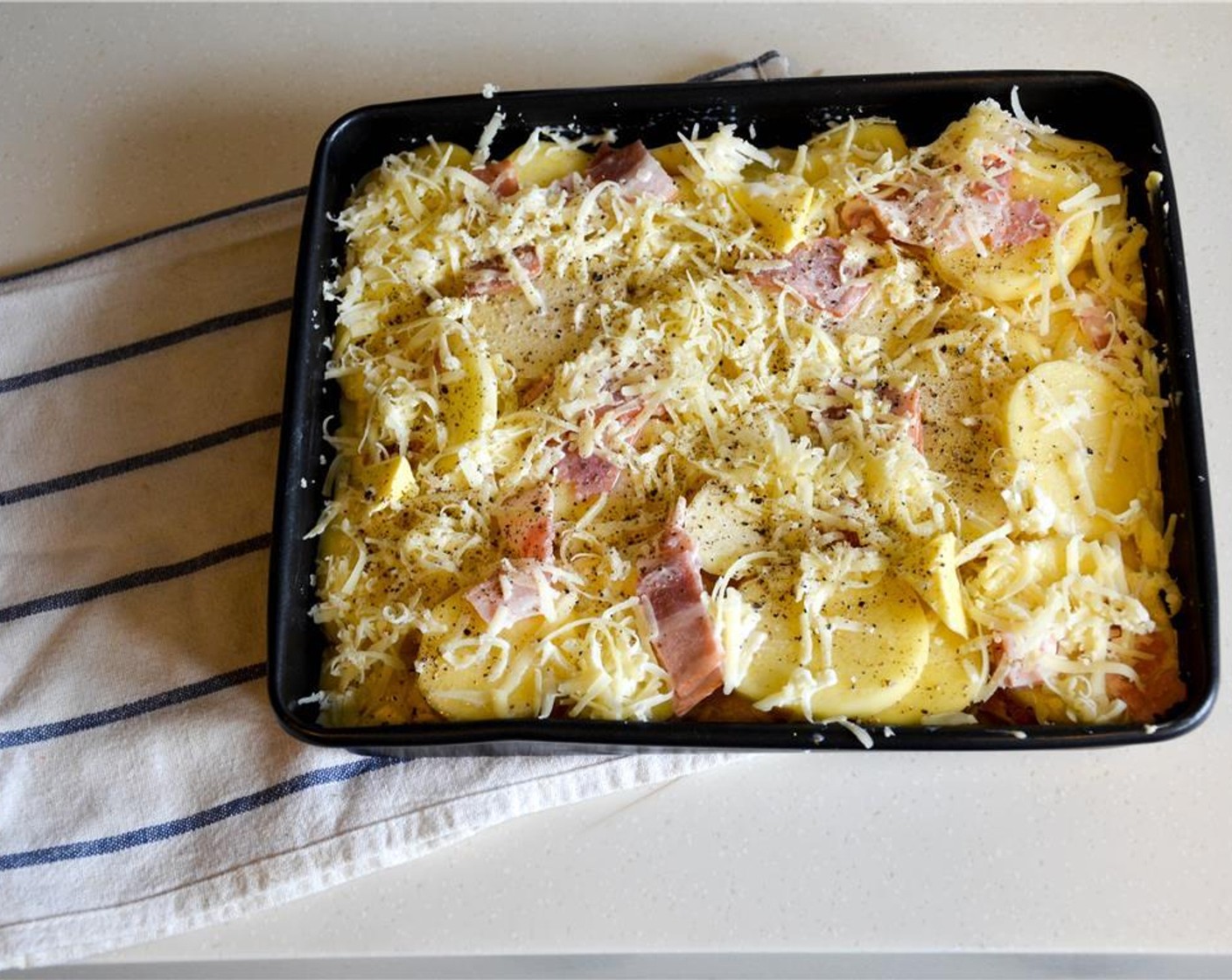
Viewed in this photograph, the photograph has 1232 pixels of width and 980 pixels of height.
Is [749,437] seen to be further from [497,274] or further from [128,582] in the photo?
[128,582]

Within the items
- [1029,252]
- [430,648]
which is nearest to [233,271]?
[430,648]

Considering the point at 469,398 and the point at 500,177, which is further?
the point at 500,177

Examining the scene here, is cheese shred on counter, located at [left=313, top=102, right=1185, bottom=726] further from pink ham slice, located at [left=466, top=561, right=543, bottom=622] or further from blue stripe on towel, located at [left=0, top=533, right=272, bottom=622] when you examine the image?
blue stripe on towel, located at [left=0, top=533, right=272, bottom=622]

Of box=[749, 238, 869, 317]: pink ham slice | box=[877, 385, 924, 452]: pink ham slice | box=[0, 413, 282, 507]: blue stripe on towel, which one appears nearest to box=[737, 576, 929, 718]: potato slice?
box=[877, 385, 924, 452]: pink ham slice

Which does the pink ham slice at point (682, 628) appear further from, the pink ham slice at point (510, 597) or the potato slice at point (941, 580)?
the potato slice at point (941, 580)

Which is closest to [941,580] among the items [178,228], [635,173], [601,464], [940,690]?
[940,690]

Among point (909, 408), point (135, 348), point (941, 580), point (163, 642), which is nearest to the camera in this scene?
point (941, 580)

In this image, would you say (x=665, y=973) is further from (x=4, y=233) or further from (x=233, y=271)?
(x=4, y=233)

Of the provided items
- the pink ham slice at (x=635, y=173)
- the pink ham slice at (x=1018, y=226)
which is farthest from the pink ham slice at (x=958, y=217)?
the pink ham slice at (x=635, y=173)
